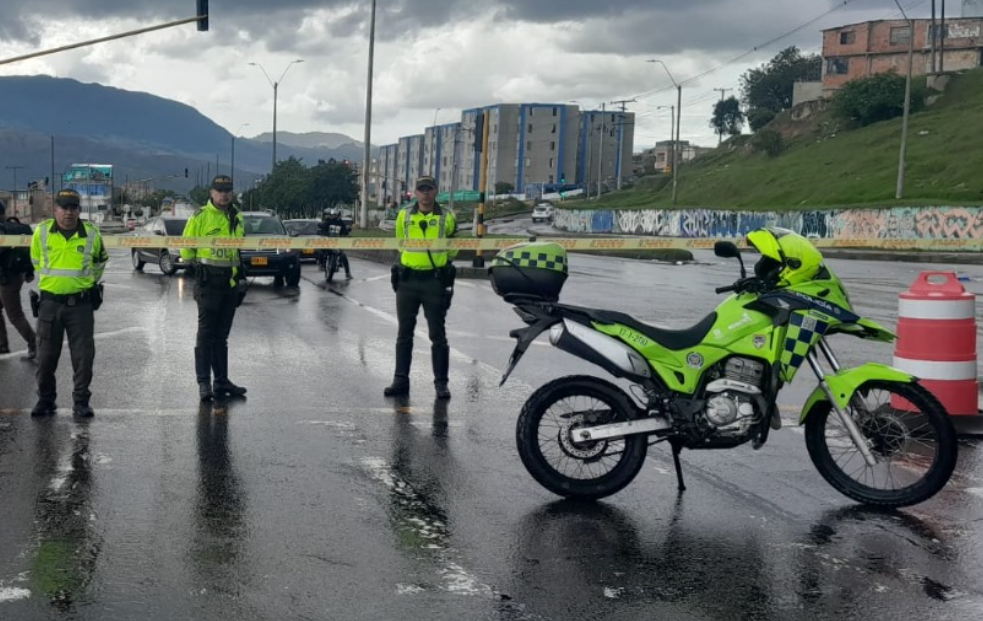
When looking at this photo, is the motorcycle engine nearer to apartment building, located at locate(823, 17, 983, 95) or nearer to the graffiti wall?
the graffiti wall

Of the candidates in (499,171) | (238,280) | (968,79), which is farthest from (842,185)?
(499,171)

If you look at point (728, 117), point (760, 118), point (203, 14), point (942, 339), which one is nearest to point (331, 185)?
point (760, 118)

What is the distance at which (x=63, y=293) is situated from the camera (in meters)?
8.45

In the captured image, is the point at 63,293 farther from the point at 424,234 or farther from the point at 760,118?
the point at 760,118

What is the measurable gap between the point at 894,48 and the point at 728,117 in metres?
39.8

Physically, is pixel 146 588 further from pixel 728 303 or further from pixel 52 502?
pixel 728 303

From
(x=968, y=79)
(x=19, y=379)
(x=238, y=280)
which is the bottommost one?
(x=19, y=379)

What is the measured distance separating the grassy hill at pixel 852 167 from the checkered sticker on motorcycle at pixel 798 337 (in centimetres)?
4632

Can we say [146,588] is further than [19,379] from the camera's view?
No

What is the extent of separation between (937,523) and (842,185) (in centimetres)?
6989

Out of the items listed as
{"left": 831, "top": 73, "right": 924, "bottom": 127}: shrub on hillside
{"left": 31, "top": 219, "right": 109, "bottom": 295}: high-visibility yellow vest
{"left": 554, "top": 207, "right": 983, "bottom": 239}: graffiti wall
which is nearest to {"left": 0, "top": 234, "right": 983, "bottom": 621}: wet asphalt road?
{"left": 31, "top": 219, "right": 109, "bottom": 295}: high-visibility yellow vest

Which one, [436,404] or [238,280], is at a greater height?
[238,280]

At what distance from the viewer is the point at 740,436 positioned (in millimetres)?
6035

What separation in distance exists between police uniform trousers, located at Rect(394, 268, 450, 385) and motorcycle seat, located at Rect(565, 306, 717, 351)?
10.6ft
